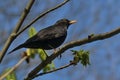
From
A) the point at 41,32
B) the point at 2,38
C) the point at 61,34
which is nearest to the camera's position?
the point at 41,32

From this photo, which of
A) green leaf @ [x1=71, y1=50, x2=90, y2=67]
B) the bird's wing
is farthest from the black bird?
green leaf @ [x1=71, y1=50, x2=90, y2=67]

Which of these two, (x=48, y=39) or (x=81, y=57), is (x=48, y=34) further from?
(x=81, y=57)

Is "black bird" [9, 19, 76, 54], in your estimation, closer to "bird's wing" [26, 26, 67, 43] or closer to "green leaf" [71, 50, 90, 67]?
"bird's wing" [26, 26, 67, 43]

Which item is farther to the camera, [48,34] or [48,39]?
[48,34]

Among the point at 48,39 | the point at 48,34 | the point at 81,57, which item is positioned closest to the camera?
the point at 81,57

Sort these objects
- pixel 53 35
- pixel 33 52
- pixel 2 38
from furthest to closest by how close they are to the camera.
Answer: pixel 2 38 → pixel 53 35 → pixel 33 52

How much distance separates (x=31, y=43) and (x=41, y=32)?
0.33m

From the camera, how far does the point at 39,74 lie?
6.30 feet

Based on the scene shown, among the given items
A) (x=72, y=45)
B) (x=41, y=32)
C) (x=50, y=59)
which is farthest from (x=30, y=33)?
(x=41, y=32)

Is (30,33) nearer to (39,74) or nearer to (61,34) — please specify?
(39,74)

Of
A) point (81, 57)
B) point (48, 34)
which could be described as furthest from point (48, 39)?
point (81, 57)

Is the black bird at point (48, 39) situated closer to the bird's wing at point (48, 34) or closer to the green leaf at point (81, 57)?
the bird's wing at point (48, 34)

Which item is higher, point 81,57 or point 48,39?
point 48,39

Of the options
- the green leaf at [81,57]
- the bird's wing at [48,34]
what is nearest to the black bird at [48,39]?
the bird's wing at [48,34]
